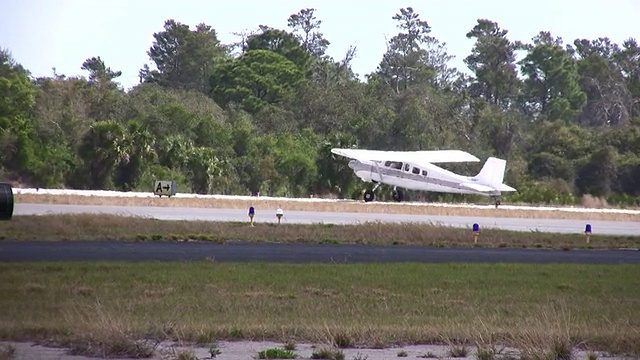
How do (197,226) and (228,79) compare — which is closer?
(197,226)

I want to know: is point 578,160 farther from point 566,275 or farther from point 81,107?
point 566,275

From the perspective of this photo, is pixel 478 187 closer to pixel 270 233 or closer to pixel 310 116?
pixel 270 233

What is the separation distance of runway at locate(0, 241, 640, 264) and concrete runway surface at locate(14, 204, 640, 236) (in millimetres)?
8700

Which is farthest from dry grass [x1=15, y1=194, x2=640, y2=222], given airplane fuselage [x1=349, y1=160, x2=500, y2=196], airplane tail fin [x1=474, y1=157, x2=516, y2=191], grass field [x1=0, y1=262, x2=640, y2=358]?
grass field [x1=0, y1=262, x2=640, y2=358]

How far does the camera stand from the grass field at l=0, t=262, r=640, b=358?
1603 cm

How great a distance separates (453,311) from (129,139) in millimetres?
42593

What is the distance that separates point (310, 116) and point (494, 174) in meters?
29.4

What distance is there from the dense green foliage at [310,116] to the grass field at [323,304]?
37.1 m

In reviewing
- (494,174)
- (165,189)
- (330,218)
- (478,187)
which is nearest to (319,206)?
(330,218)

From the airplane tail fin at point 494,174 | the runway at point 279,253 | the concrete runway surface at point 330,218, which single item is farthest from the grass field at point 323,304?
the airplane tail fin at point 494,174

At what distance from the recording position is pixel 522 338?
1545 cm

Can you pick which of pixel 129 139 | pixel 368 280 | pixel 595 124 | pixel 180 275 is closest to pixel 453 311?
pixel 368 280

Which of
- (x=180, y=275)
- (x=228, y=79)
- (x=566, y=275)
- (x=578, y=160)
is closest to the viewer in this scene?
(x=180, y=275)

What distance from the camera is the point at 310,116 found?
3376 inches
